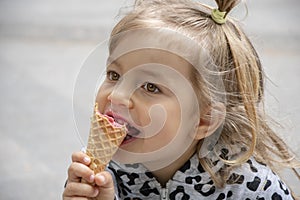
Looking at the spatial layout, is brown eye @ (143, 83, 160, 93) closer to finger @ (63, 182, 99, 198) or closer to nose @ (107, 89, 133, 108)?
nose @ (107, 89, 133, 108)

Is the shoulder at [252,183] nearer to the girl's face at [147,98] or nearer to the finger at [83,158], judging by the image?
the girl's face at [147,98]

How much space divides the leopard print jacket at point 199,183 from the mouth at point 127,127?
0.13 meters

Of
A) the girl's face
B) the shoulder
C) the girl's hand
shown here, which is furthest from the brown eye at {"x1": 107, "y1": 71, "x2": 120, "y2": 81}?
the shoulder

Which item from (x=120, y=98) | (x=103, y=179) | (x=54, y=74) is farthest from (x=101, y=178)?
(x=54, y=74)

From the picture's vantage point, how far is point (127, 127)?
100cm

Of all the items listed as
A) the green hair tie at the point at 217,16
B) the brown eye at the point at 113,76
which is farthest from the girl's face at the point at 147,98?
the green hair tie at the point at 217,16

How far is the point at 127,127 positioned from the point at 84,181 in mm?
97

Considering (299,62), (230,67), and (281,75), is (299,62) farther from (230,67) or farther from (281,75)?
(230,67)

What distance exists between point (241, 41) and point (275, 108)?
0.55ft

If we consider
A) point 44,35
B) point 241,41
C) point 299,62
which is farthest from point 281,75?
point 241,41

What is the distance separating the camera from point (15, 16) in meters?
2.85

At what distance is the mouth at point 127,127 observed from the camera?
99 centimetres

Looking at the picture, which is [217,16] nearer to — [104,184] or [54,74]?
[104,184]

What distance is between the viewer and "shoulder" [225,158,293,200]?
3.71ft
